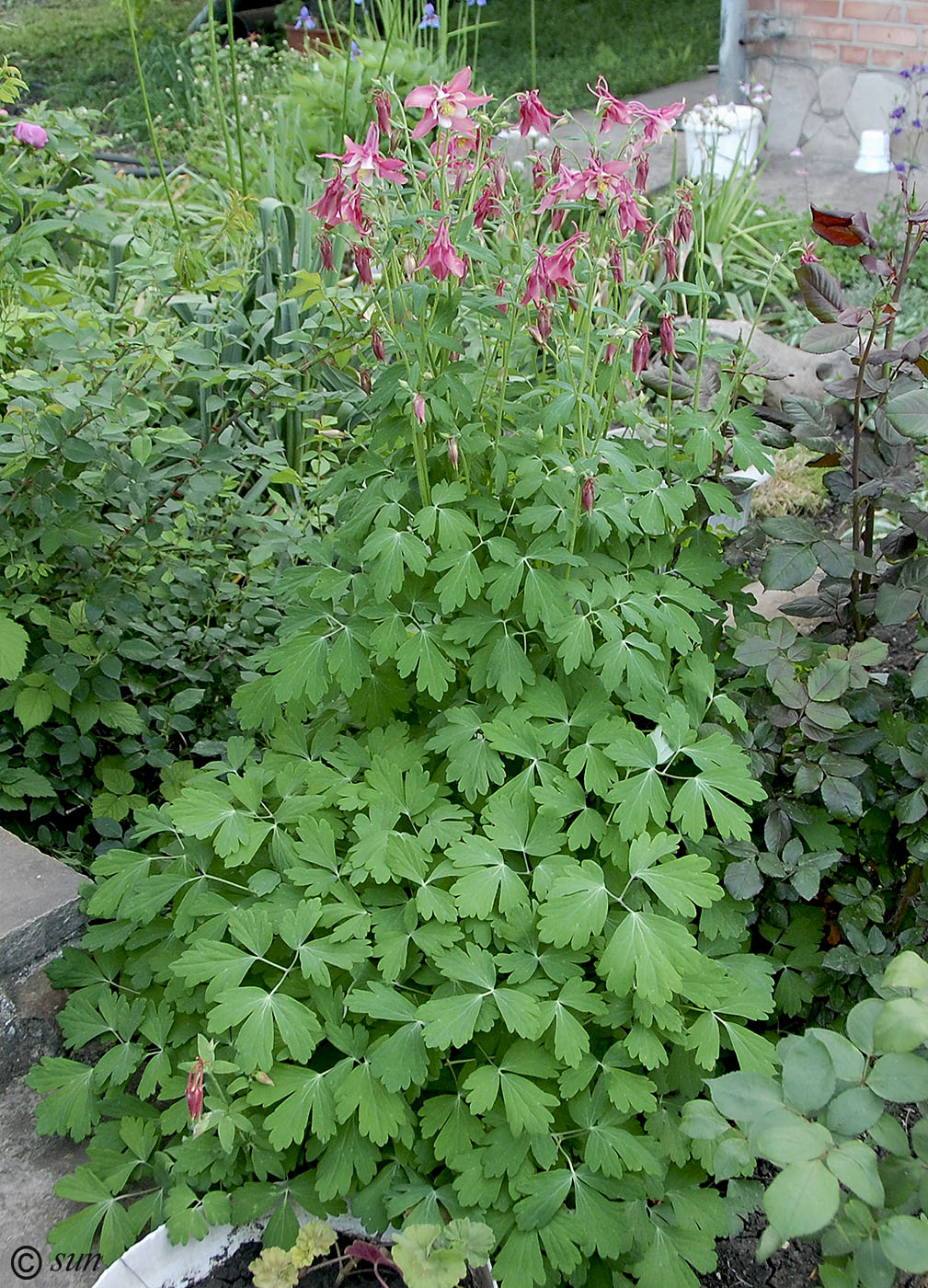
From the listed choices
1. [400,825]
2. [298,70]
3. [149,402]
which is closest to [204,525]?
[149,402]

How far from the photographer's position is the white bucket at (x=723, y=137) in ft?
15.7

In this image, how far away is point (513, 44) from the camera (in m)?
8.88

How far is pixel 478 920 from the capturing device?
1514 mm

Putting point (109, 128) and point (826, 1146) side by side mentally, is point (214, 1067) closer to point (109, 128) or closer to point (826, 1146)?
point (826, 1146)

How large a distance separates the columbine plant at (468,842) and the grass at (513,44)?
13.4ft

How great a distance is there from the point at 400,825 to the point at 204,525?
1.18 m

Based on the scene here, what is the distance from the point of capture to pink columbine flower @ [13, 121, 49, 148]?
2482mm

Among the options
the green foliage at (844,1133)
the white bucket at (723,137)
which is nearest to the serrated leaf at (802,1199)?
the green foliage at (844,1133)

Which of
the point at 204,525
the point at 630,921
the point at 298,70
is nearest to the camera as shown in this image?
the point at 630,921

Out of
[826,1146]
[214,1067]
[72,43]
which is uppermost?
[72,43]

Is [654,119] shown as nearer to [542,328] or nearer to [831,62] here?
[542,328]

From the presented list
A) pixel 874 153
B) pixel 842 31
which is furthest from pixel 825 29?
pixel 874 153

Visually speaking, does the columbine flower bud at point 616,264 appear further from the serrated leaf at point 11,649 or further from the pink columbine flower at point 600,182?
the serrated leaf at point 11,649

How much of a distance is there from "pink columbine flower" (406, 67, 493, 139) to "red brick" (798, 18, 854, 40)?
4788 millimetres
